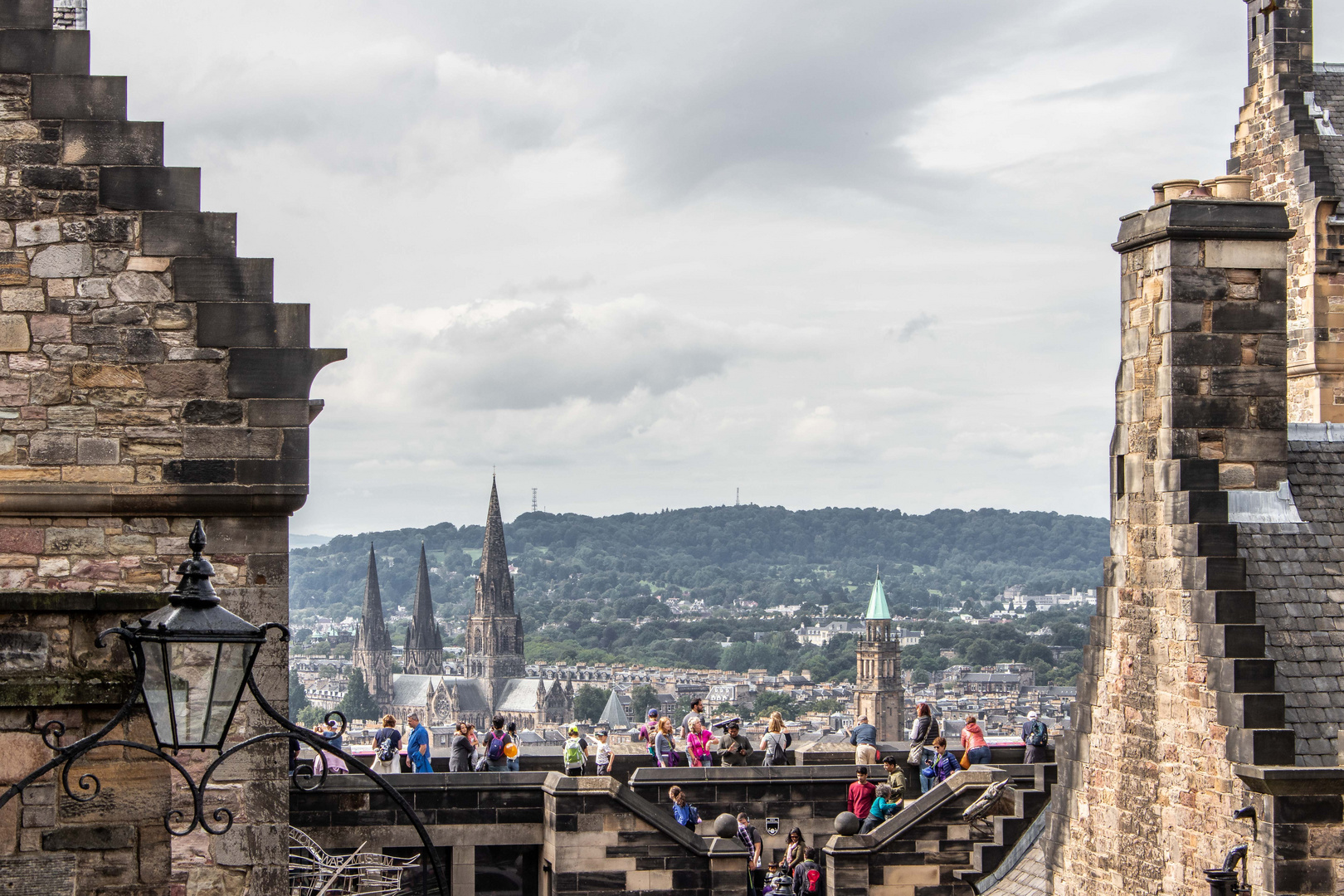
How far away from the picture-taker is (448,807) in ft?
51.1

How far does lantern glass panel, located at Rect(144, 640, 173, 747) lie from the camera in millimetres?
5984

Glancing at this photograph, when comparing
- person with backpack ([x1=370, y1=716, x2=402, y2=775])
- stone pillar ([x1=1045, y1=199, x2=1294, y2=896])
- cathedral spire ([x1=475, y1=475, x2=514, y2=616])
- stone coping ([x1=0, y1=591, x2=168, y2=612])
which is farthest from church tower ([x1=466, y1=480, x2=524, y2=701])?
stone coping ([x1=0, y1=591, x2=168, y2=612])

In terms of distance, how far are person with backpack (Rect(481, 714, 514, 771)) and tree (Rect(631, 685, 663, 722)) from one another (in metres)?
160

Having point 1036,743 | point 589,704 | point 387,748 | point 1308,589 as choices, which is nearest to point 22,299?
point 1308,589

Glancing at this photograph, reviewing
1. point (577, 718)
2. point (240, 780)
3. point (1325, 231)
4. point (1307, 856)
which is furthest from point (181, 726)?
point (577, 718)

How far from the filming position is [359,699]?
18888cm

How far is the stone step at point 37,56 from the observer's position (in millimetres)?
10141

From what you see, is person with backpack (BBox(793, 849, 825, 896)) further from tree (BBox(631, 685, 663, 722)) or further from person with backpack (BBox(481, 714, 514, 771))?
tree (BBox(631, 685, 663, 722))

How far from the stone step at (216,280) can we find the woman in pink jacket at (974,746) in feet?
33.0

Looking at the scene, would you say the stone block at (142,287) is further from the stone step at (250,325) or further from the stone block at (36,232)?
the stone block at (36,232)

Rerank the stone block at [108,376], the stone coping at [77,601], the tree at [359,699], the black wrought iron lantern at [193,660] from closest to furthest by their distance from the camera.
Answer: the black wrought iron lantern at [193,660]
the stone coping at [77,601]
the stone block at [108,376]
the tree at [359,699]

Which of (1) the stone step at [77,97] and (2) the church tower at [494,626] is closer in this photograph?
(1) the stone step at [77,97]

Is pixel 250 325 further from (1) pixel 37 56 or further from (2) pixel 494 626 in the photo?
(2) pixel 494 626

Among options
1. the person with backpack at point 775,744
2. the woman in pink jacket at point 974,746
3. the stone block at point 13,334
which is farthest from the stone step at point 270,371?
the woman in pink jacket at point 974,746
